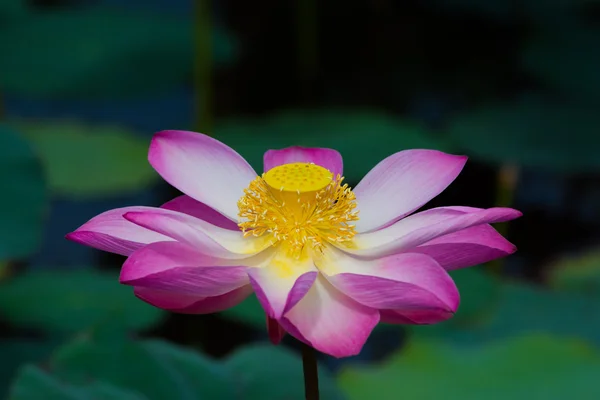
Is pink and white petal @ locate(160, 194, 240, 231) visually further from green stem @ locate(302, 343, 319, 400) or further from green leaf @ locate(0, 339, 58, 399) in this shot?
green leaf @ locate(0, 339, 58, 399)

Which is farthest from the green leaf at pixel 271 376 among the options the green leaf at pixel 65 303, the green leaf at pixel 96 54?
the green leaf at pixel 96 54

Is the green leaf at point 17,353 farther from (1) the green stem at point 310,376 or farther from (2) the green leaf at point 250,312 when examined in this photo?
(1) the green stem at point 310,376

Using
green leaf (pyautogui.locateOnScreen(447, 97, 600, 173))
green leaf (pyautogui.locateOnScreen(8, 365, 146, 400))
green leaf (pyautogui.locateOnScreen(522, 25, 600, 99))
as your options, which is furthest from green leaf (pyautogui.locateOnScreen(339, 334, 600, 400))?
green leaf (pyautogui.locateOnScreen(522, 25, 600, 99))

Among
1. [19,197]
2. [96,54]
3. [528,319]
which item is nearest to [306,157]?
[19,197]

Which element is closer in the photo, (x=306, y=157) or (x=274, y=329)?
(x=274, y=329)

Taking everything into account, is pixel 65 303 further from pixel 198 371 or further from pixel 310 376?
pixel 310 376

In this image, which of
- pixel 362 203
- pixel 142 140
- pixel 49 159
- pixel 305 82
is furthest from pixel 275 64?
pixel 362 203

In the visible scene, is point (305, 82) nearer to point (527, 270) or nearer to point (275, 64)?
point (275, 64)
